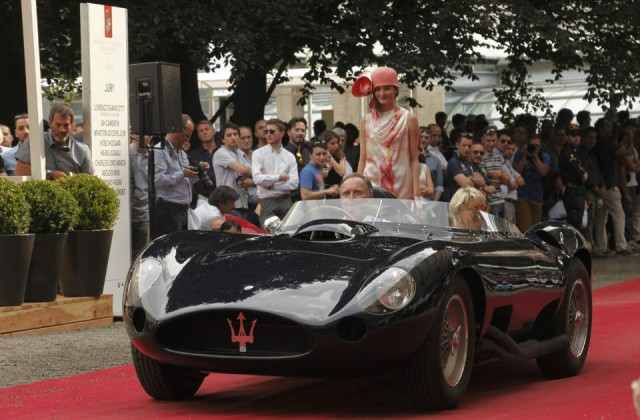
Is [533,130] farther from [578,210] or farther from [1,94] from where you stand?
[1,94]

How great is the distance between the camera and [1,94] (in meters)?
21.9

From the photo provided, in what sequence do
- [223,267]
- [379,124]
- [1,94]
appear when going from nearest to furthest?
[223,267], [379,124], [1,94]

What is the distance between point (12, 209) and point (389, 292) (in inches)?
209

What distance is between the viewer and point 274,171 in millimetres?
15641

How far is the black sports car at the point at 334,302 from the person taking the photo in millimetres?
7266

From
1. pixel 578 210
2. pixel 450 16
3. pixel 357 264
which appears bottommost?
pixel 578 210

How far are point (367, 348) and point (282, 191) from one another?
852cm

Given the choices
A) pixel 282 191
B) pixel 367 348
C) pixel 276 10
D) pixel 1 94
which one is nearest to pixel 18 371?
pixel 367 348

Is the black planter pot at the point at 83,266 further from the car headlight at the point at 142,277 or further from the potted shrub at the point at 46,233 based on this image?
the car headlight at the point at 142,277

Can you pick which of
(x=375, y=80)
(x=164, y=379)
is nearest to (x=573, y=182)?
(x=375, y=80)

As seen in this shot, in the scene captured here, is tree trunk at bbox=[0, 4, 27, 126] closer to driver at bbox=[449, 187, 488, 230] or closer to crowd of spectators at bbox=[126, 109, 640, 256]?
crowd of spectators at bbox=[126, 109, 640, 256]

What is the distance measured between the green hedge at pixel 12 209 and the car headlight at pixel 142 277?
4071 mm

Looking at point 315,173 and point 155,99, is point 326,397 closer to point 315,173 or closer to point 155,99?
point 155,99

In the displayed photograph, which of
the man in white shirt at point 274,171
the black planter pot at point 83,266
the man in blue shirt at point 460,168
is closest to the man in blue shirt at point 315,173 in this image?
the man in white shirt at point 274,171
